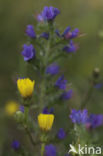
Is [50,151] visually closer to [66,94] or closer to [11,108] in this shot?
[66,94]

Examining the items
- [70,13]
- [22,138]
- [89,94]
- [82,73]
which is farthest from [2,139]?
[70,13]

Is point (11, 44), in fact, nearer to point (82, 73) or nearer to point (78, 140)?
point (82, 73)

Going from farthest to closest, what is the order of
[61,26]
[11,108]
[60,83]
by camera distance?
[61,26], [11,108], [60,83]

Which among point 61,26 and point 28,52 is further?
point 61,26

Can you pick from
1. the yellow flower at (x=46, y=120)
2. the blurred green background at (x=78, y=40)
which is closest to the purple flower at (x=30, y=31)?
the yellow flower at (x=46, y=120)

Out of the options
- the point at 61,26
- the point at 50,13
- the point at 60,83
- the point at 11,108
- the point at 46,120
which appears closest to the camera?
the point at 46,120

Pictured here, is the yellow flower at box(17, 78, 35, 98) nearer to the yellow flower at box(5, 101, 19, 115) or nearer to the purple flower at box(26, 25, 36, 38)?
the purple flower at box(26, 25, 36, 38)

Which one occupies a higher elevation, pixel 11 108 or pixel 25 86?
pixel 11 108

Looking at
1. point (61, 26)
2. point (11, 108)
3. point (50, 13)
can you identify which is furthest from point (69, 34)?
point (61, 26)

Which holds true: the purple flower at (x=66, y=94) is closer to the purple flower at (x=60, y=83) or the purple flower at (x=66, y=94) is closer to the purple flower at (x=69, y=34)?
the purple flower at (x=60, y=83)
